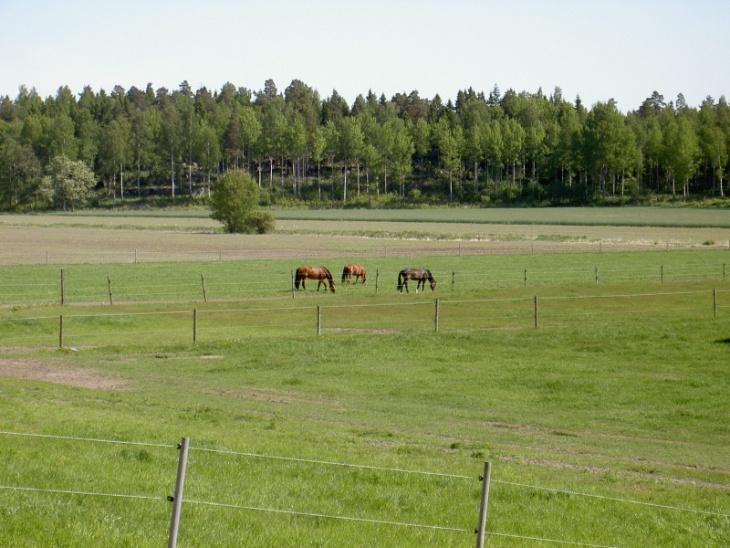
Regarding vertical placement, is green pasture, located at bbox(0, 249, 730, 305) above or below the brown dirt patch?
above

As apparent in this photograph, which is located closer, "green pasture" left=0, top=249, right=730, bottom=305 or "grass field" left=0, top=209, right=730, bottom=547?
"grass field" left=0, top=209, right=730, bottom=547

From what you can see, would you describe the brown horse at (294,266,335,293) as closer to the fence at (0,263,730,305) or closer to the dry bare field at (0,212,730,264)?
the fence at (0,263,730,305)

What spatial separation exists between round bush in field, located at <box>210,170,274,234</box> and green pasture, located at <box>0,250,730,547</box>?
55.0 m

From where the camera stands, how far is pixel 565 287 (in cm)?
5591

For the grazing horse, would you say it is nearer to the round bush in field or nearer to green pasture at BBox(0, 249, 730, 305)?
green pasture at BBox(0, 249, 730, 305)

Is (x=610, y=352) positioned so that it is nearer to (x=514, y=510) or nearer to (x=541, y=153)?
(x=514, y=510)

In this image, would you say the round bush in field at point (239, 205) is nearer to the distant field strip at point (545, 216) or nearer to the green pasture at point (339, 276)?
the green pasture at point (339, 276)

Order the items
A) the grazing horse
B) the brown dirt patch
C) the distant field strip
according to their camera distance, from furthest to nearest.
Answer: the distant field strip < the grazing horse < the brown dirt patch

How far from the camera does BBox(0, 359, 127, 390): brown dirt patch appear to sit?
27.1 meters

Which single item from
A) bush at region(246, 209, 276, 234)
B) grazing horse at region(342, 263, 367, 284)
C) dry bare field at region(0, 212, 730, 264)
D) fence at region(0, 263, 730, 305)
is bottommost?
fence at region(0, 263, 730, 305)

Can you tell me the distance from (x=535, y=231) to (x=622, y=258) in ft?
138

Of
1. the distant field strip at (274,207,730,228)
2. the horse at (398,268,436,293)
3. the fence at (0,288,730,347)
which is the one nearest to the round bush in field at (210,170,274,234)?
the distant field strip at (274,207,730,228)


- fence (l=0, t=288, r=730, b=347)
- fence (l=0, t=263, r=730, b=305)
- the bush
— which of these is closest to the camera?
fence (l=0, t=288, r=730, b=347)

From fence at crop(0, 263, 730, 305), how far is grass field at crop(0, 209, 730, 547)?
17.3 inches
